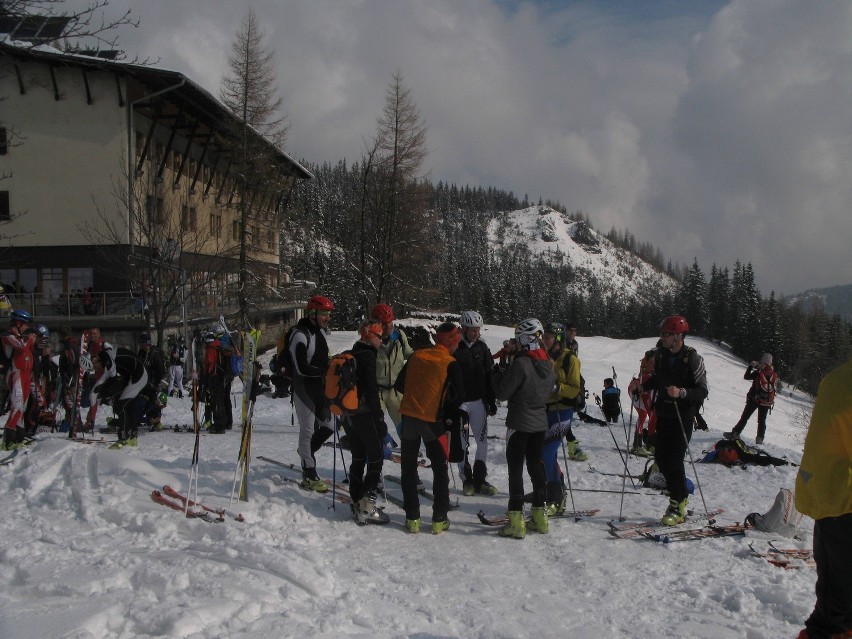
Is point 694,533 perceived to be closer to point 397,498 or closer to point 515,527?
point 515,527

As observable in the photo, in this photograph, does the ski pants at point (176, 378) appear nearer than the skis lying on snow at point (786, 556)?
No

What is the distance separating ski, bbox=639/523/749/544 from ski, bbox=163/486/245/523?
3.90 metres

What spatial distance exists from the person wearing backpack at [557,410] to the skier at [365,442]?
70.4 inches

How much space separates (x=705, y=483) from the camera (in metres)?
8.25

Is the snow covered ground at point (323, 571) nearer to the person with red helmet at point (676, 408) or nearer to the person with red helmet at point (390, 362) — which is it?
the person with red helmet at point (676, 408)

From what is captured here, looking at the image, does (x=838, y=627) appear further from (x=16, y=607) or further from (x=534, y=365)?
(x=16, y=607)

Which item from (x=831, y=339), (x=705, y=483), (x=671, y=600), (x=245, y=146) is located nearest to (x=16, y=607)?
(x=671, y=600)

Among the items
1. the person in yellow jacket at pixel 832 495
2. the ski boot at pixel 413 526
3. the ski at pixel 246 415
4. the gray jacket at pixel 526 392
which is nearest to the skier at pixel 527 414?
the gray jacket at pixel 526 392

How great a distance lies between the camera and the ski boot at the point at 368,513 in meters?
5.92

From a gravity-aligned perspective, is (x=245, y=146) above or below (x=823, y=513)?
above

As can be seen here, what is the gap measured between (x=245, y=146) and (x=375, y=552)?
24.7 m

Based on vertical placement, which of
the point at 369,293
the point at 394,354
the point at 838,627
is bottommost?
the point at 838,627

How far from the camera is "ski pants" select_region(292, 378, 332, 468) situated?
22.2 feet

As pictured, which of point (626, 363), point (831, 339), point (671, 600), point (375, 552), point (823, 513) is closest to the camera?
point (823, 513)
